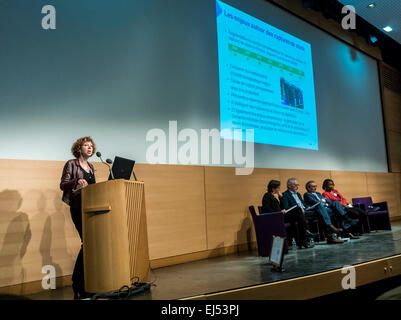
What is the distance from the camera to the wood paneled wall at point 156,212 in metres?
2.93

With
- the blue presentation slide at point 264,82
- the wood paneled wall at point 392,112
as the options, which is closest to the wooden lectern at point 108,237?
the blue presentation slide at point 264,82

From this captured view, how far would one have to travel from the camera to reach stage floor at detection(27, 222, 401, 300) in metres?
2.48

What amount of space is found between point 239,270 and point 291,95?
3.32m

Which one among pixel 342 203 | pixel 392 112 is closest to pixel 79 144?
pixel 342 203

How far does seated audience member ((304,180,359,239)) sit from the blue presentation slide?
851 millimetres

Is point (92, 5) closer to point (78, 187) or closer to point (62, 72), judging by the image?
point (62, 72)

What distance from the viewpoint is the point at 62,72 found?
341cm

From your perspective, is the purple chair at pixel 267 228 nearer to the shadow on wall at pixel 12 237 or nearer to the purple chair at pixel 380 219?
the shadow on wall at pixel 12 237

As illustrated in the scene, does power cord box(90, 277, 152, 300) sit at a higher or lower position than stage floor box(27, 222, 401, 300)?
higher

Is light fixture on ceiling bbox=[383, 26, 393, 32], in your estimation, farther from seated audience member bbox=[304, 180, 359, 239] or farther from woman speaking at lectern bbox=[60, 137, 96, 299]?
woman speaking at lectern bbox=[60, 137, 96, 299]

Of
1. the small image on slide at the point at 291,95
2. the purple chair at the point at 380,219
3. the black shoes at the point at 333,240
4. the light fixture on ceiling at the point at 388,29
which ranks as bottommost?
the black shoes at the point at 333,240

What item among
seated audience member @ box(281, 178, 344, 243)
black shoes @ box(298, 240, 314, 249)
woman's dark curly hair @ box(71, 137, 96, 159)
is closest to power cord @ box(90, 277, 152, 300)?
woman's dark curly hair @ box(71, 137, 96, 159)

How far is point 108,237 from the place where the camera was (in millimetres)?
2232
